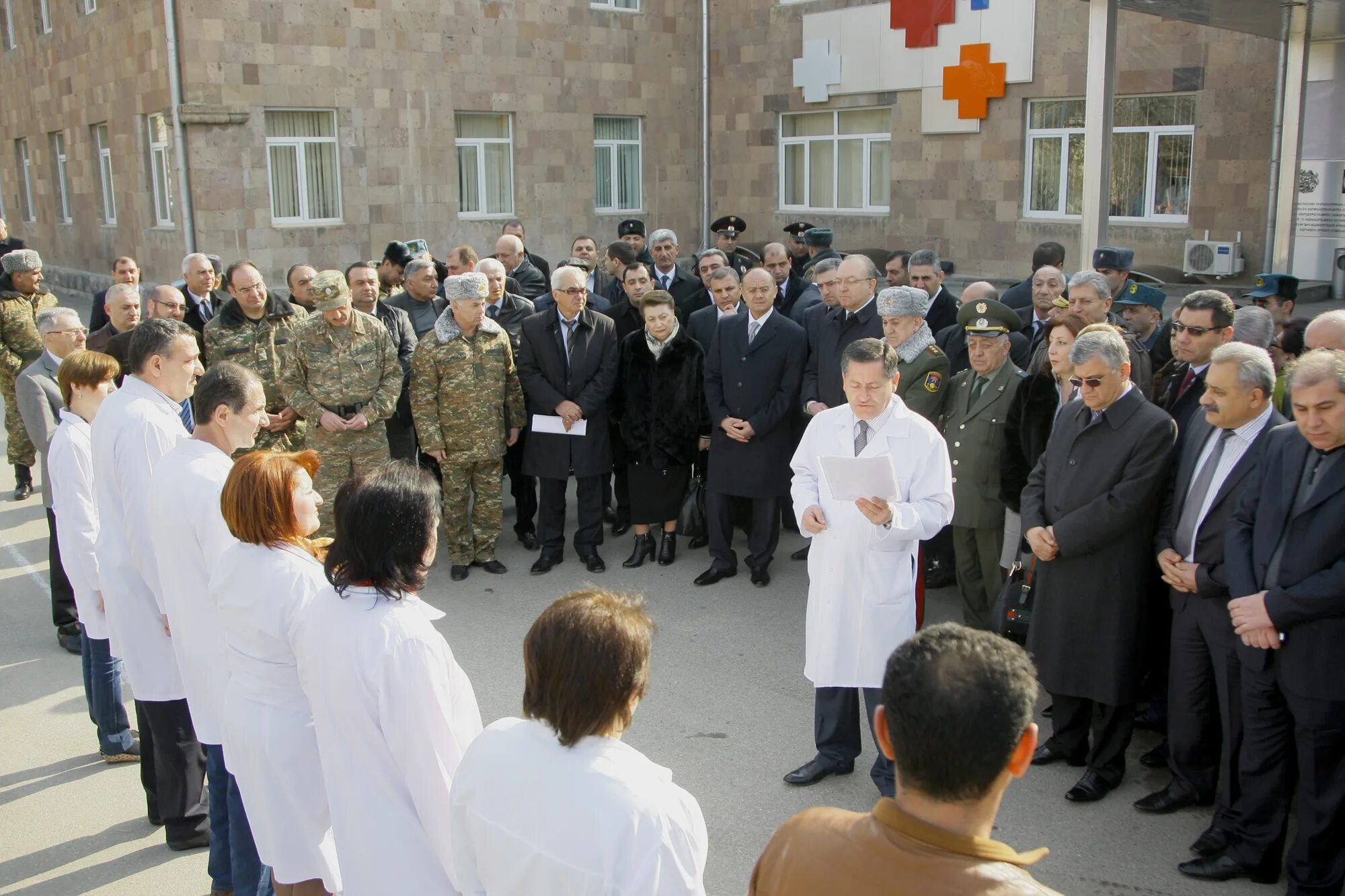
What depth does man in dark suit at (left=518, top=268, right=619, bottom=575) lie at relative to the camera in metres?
7.30

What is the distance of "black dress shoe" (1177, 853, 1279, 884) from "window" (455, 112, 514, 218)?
16.3m

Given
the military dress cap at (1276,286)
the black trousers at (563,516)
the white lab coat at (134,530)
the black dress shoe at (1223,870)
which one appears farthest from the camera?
the black trousers at (563,516)

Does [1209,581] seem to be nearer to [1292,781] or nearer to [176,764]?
[1292,781]

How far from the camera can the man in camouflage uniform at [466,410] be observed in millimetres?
7074

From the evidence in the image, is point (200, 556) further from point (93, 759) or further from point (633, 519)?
point (633, 519)

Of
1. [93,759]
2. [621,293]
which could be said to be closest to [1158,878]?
[93,759]

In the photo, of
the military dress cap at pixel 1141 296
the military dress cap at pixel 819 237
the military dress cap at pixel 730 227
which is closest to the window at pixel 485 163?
the military dress cap at pixel 730 227

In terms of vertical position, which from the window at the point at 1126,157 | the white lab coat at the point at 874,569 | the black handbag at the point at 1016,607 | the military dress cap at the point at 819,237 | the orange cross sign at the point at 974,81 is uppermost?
the orange cross sign at the point at 974,81

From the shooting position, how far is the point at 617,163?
2022cm

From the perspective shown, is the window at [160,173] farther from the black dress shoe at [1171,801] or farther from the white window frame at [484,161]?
the black dress shoe at [1171,801]

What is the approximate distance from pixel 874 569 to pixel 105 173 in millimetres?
19449

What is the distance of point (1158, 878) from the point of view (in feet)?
12.7

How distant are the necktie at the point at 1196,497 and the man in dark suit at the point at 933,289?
3507 millimetres

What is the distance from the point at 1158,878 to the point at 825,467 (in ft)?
6.10
